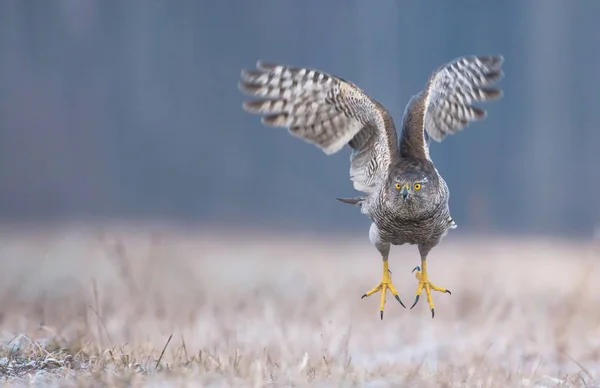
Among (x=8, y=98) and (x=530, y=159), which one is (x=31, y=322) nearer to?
(x=8, y=98)

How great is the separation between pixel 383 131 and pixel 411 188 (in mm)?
593

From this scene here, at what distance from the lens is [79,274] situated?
976 cm

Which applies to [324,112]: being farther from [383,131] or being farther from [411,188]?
[411,188]

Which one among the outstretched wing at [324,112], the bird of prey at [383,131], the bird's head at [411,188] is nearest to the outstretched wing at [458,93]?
the bird of prey at [383,131]

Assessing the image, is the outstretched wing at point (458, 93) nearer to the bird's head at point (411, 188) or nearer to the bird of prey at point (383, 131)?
the bird of prey at point (383, 131)

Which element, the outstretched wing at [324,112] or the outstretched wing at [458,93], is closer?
the outstretched wing at [324,112]

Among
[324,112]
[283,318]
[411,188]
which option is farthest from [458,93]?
[283,318]

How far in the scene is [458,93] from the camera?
7.10m

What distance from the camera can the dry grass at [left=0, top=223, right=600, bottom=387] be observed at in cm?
507

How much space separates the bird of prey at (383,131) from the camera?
595cm

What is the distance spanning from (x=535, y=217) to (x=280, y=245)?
5.17 m

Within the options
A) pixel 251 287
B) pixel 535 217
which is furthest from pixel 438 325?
pixel 535 217

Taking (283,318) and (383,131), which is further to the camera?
(283,318)

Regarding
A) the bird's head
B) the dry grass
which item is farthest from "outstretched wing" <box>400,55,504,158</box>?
the dry grass
